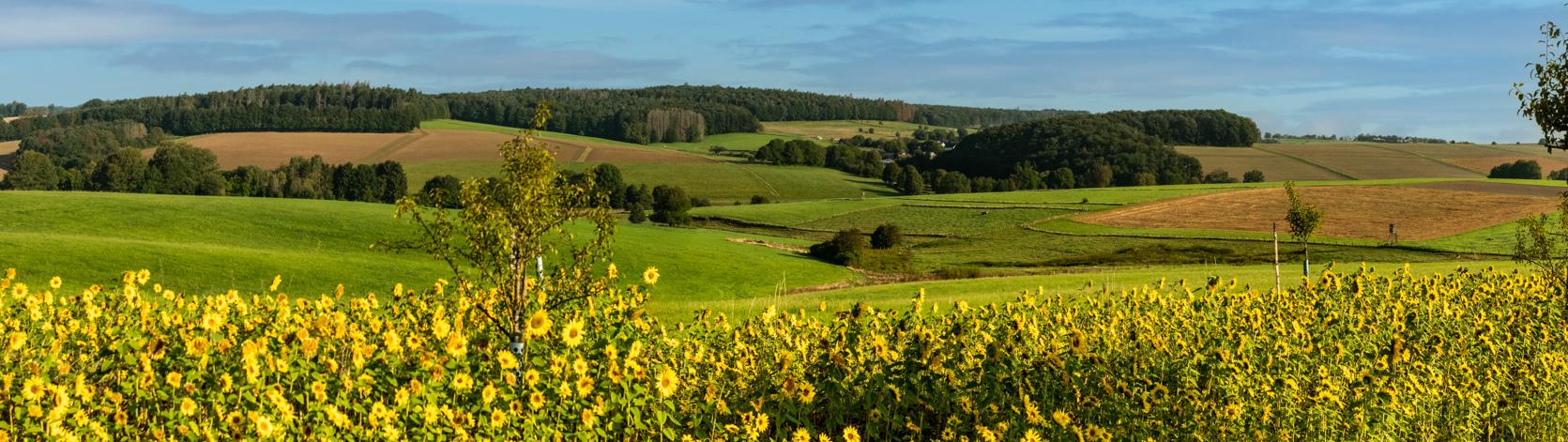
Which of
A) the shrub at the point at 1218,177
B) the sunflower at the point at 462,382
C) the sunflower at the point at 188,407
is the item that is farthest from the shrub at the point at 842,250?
the shrub at the point at 1218,177

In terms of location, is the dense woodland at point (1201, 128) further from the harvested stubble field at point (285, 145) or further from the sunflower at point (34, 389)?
the sunflower at point (34, 389)

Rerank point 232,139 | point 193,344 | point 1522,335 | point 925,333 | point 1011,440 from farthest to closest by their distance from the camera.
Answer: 1. point 232,139
2. point 1522,335
3. point 925,333
4. point 1011,440
5. point 193,344

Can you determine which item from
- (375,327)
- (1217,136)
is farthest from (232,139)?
(375,327)

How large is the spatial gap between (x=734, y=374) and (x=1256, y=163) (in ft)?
462

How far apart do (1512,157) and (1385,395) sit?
472 feet

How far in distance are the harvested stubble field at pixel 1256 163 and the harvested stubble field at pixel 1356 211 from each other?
108 ft

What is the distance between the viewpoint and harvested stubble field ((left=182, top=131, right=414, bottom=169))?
119894mm

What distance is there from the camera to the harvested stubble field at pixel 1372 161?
120 metres

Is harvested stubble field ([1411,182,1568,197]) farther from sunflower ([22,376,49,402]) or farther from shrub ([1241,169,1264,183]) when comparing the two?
sunflower ([22,376,49,402])

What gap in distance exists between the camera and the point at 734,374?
31.2ft

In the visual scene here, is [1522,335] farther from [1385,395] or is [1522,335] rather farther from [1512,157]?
[1512,157]

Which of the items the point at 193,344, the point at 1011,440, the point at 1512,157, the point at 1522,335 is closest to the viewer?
the point at 193,344

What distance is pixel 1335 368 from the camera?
32.0 ft

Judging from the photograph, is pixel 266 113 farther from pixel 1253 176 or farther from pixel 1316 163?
pixel 1316 163
